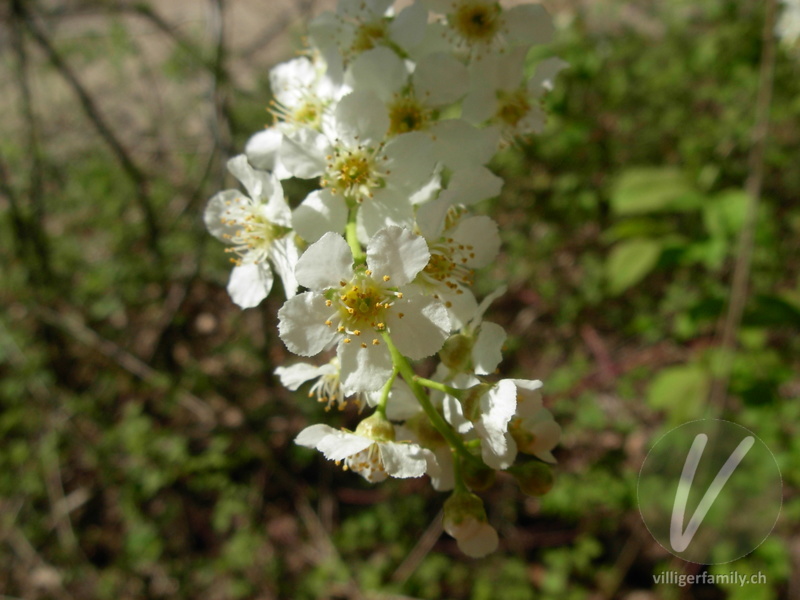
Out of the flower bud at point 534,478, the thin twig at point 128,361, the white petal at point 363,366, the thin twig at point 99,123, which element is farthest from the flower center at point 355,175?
the thin twig at point 128,361

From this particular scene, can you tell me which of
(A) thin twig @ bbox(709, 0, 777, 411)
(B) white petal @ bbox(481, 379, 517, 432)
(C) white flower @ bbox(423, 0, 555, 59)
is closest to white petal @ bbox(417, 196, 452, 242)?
(B) white petal @ bbox(481, 379, 517, 432)

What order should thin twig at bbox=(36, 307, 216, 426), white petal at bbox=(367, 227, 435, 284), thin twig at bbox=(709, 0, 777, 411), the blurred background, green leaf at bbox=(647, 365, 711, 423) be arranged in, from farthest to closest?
thin twig at bbox=(36, 307, 216, 426)
the blurred background
green leaf at bbox=(647, 365, 711, 423)
thin twig at bbox=(709, 0, 777, 411)
white petal at bbox=(367, 227, 435, 284)

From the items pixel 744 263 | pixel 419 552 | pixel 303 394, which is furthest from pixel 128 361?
pixel 744 263

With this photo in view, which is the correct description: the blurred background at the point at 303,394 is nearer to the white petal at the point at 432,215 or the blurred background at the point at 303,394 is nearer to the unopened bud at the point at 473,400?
the white petal at the point at 432,215

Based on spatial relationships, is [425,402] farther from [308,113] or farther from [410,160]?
[308,113]

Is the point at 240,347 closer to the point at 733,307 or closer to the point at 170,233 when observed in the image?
the point at 170,233

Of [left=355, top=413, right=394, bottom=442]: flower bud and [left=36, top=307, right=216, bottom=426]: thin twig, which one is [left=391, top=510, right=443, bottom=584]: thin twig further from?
[left=355, top=413, right=394, bottom=442]: flower bud

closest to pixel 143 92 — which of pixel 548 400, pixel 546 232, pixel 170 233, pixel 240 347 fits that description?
pixel 170 233
